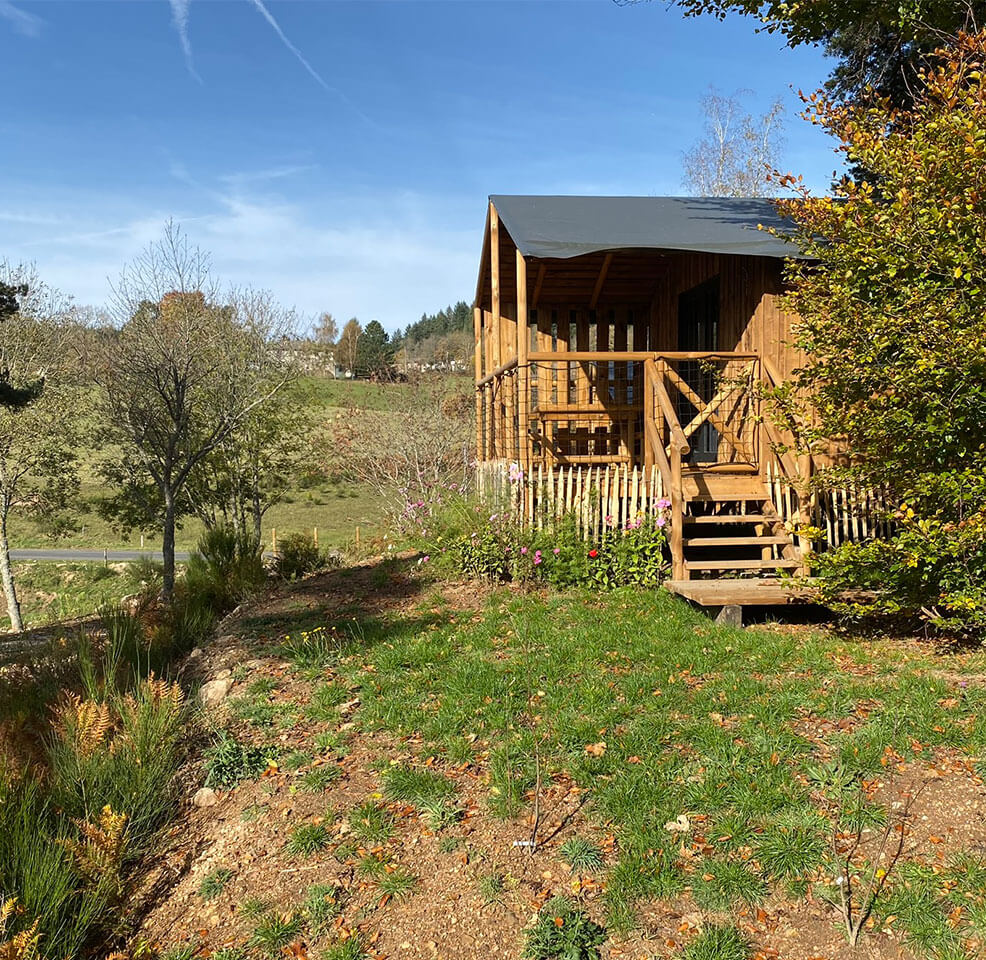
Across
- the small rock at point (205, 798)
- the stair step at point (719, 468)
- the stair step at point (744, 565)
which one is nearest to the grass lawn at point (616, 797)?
the small rock at point (205, 798)

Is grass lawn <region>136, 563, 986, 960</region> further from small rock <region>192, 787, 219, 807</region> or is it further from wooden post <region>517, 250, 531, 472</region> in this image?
wooden post <region>517, 250, 531, 472</region>

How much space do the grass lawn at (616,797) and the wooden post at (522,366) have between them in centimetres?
380

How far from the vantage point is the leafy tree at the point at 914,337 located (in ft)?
16.9

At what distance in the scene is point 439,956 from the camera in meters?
3.17

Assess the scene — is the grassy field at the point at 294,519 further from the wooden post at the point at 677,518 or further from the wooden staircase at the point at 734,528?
the wooden post at the point at 677,518

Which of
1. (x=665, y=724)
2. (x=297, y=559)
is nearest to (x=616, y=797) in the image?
(x=665, y=724)

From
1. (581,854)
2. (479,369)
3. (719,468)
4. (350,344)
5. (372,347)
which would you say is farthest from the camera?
(350,344)

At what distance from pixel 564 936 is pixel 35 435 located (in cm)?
2008

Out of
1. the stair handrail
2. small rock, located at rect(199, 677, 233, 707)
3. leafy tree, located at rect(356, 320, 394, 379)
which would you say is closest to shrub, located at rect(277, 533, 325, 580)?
small rock, located at rect(199, 677, 233, 707)

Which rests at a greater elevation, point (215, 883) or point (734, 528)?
point (734, 528)

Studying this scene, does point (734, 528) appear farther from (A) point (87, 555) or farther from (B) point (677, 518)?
(A) point (87, 555)

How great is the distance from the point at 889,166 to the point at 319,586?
306 inches

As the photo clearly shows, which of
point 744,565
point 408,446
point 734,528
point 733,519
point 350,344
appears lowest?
point 744,565

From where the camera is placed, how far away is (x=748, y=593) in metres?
6.79
